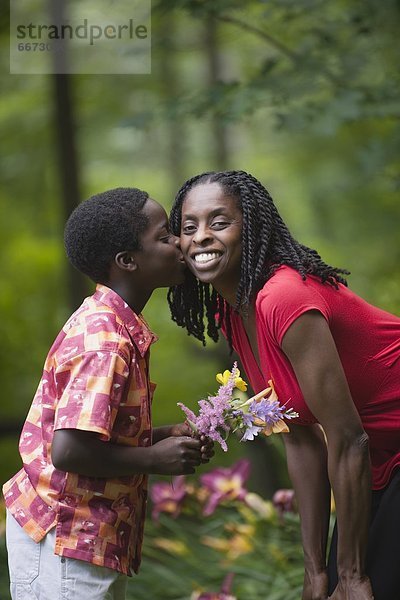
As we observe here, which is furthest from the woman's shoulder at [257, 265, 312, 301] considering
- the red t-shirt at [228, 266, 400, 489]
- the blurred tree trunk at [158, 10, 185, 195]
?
the blurred tree trunk at [158, 10, 185, 195]

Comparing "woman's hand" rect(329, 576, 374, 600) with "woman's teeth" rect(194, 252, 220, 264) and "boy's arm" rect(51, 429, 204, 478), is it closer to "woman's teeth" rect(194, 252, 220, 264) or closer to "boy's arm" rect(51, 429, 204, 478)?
"boy's arm" rect(51, 429, 204, 478)

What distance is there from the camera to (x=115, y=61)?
7625 mm

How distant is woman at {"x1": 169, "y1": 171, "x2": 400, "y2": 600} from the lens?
7.64ft

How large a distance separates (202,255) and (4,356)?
432cm

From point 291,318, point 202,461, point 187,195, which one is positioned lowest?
point 202,461

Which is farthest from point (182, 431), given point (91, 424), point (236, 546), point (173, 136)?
point (173, 136)

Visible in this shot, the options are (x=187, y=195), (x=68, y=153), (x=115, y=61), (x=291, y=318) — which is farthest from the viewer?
(x=115, y=61)

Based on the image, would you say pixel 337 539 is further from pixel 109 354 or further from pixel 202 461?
pixel 109 354

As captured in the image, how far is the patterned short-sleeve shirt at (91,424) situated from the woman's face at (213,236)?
0.83 ft

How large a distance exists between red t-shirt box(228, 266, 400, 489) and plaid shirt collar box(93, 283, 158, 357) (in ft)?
1.07

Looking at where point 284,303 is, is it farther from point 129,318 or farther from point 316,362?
point 129,318

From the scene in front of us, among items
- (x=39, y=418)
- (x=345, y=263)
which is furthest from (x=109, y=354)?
(x=345, y=263)

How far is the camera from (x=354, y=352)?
8.28ft

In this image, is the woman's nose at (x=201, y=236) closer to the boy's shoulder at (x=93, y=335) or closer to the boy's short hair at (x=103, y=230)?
the boy's short hair at (x=103, y=230)
